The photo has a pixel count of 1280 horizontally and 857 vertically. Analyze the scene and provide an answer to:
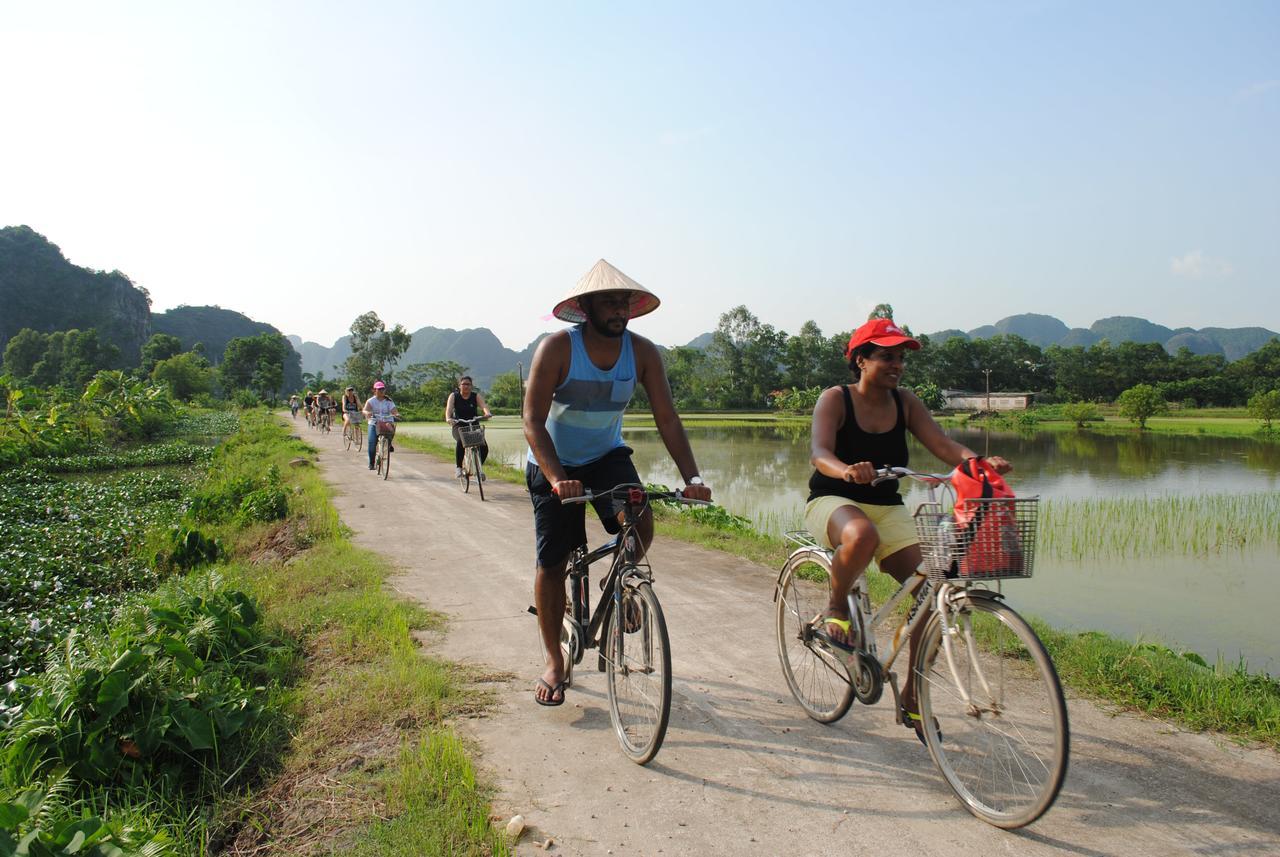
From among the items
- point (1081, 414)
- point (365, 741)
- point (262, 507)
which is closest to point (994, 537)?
point (365, 741)

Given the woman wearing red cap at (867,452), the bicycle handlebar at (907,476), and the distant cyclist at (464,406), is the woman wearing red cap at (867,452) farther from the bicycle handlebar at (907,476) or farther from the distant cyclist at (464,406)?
the distant cyclist at (464,406)

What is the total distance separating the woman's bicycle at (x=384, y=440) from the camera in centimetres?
1335

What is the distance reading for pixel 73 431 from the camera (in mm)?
18859

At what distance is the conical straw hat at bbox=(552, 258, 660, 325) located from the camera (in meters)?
3.19

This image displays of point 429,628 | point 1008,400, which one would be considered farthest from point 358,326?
point 429,628

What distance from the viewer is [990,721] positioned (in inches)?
98.7

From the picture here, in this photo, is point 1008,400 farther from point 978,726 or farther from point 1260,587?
point 978,726

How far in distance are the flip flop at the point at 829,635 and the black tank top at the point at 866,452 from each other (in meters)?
0.50

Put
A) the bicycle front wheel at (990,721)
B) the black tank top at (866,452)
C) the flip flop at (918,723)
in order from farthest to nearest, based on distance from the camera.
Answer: the black tank top at (866,452) < the flip flop at (918,723) < the bicycle front wheel at (990,721)

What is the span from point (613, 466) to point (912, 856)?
5.88ft

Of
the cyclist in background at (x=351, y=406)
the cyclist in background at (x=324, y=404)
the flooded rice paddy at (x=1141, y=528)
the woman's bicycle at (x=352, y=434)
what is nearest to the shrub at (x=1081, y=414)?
the flooded rice paddy at (x=1141, y=528)

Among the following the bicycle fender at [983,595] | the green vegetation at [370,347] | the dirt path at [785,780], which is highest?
the green vegetation at [370,347]

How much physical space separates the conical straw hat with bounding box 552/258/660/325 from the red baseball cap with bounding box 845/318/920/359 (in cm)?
88

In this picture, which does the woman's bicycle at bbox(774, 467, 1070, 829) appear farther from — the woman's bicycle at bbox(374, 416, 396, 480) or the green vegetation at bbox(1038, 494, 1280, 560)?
the woman's bicycle at bbox(374, 416, 396, 480)
